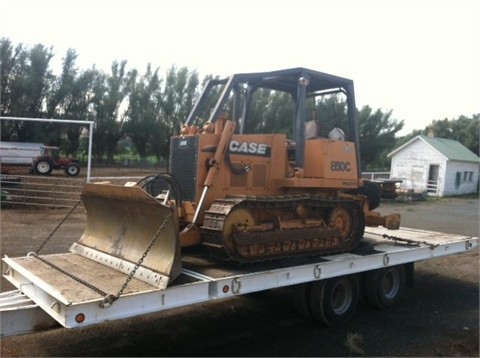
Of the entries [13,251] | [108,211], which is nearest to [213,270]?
[108,211]

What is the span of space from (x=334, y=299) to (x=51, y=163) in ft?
59.7

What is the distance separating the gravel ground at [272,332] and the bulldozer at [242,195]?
92 centimetres

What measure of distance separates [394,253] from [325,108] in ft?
8.55

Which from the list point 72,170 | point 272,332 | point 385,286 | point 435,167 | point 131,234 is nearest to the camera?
point 131,234

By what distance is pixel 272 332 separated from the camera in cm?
613

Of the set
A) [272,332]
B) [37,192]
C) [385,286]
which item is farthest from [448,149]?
[272,332]

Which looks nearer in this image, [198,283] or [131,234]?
[198,283]

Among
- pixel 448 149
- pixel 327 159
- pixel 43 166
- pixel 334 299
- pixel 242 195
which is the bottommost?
pixel 334 299

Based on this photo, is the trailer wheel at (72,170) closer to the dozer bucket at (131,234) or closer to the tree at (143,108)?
the tree at (143,108)

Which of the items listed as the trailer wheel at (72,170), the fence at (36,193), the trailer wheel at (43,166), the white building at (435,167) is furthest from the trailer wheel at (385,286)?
Result: the white building at (435,167)

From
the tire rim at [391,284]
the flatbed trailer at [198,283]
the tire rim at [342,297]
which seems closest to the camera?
the flatbed trailer at [198,283]

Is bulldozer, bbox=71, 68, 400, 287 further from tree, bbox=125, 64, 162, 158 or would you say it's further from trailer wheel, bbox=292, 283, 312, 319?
tree, bbox=125, 64, 162, 158

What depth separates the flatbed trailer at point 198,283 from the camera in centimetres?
440

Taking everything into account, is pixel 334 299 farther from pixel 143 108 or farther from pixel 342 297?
pixel 143 108
